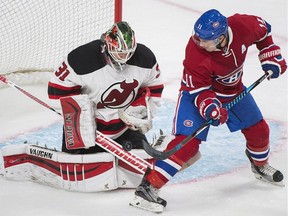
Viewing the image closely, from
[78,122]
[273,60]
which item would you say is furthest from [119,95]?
[273,60]

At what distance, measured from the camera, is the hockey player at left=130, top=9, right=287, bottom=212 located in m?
2.76

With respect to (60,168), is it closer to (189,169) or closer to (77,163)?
(77,163)

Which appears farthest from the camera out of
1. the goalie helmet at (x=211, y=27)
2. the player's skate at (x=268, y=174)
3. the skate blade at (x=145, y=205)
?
the player's skate at (x=268, y=174)

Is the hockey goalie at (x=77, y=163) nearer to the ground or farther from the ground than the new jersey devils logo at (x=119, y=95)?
nearer to the ground

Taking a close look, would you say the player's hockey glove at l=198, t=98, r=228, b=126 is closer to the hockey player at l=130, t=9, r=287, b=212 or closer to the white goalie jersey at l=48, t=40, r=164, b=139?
the hockey player at l=130, t=9, r=287, b=212

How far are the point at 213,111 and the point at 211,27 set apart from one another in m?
0.32

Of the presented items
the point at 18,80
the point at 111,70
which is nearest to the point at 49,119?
the point at 18,80

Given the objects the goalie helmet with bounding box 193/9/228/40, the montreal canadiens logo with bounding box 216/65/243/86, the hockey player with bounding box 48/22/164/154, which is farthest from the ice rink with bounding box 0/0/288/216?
the goalie helmet with bounding box 193/9/228/40

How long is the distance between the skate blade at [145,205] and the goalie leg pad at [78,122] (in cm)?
32

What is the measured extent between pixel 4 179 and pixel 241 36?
120 cm

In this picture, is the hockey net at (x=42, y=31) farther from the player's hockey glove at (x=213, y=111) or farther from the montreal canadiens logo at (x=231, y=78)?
the player's hockey glove at (x=213, y=111)

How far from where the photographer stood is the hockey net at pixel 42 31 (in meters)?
4.02

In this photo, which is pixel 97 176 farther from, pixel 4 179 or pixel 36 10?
pixel 36 10

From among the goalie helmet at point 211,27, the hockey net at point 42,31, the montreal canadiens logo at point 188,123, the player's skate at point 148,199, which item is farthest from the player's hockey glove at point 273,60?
the hockey net at point 42,31
